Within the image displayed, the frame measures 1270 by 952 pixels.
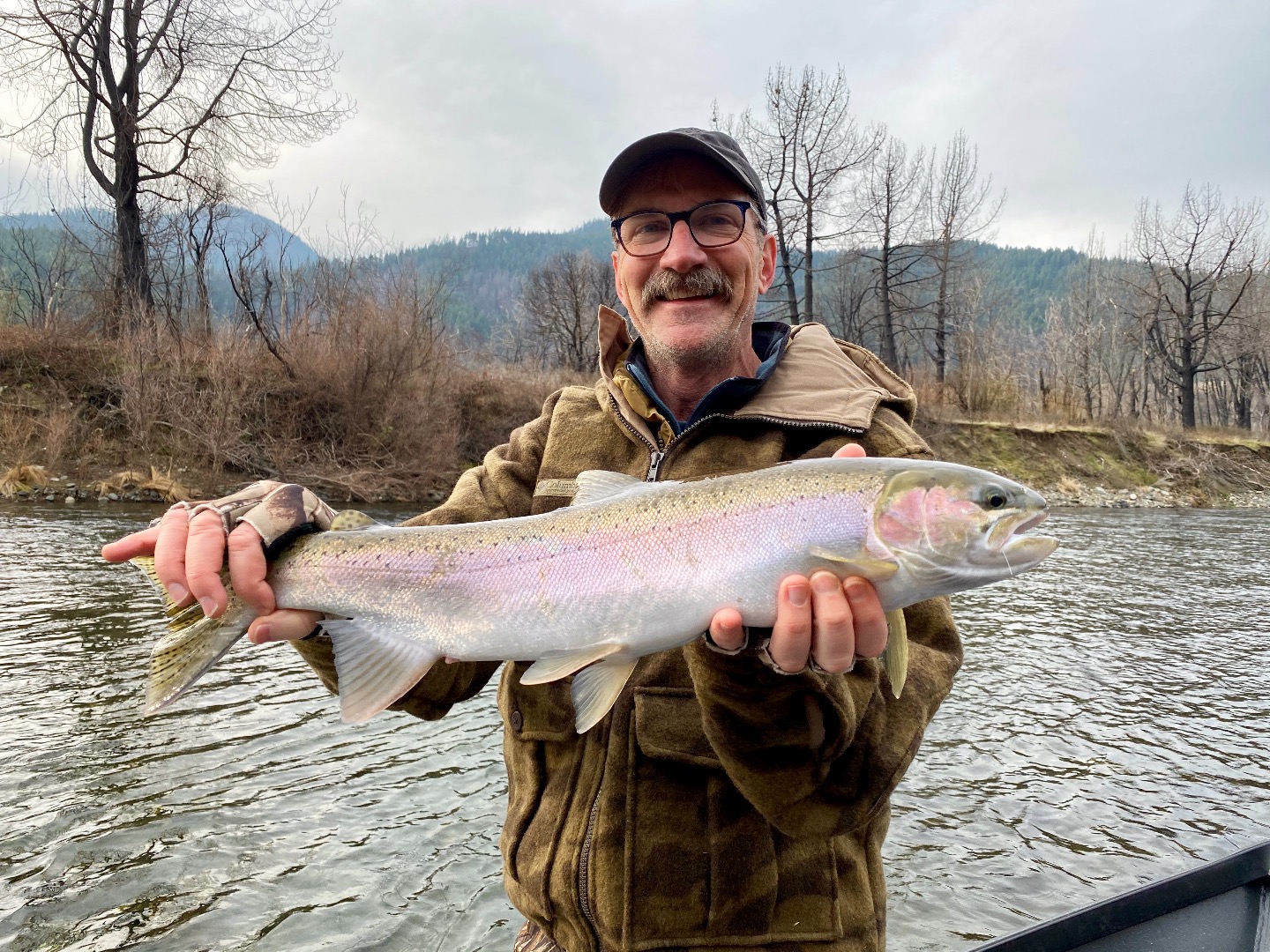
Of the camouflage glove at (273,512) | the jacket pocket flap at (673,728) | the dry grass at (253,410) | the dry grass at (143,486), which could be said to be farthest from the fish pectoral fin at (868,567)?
the dry grass at (253,410)

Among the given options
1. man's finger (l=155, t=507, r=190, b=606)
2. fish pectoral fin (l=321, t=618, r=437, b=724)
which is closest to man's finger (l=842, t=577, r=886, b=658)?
fish pectoral fin (l=321, t=618, r=437, b=724)

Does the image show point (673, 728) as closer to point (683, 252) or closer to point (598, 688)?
point (598, 688)

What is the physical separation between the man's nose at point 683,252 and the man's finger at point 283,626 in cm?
161

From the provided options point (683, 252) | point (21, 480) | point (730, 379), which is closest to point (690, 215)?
point (683, 252)

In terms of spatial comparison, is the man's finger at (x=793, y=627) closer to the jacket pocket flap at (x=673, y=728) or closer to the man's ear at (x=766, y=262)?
the jacket pocket flap at (x=673, y=728)

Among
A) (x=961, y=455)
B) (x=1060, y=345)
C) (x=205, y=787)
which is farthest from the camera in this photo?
(x=1060, y=345)

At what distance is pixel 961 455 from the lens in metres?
29.5

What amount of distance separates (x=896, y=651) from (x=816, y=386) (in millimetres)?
917

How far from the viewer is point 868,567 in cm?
201

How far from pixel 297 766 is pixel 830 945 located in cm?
494

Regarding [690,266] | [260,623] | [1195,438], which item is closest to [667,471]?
[690,266]

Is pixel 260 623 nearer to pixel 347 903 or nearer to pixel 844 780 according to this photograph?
pixel 844 780

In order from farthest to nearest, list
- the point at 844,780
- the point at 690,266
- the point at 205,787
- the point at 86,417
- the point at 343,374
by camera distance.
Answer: the point at 343,374 → the point at 86,417 → the point at 205,787 → the point at 690,266 → the point at 844,780

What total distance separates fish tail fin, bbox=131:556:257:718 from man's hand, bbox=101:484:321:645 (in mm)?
29
